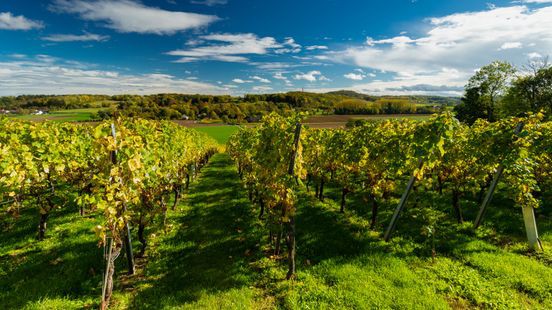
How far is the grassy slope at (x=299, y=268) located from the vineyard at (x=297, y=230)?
0.13 feet

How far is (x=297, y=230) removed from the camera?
8.86m

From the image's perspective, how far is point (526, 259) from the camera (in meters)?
6.77

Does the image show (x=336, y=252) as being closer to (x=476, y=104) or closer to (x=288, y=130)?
(x=288, y=130)

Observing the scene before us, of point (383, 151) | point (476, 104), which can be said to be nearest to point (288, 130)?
point (383, 151)

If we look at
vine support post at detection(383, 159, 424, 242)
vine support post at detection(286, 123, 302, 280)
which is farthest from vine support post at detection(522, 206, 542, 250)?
vine support post at detection(286, 123, 302, 280)

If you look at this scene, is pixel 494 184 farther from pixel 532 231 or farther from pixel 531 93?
pixel 531 93

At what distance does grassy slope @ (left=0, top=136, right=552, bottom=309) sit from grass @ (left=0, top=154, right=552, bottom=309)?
0.03 meters

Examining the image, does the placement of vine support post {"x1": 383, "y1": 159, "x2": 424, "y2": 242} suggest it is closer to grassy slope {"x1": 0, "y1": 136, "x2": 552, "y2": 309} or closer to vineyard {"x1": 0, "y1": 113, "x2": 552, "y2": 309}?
vineyard {"x1": 0, "y1": 113, "x2": 552, "y2": 309}

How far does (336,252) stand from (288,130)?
3.74m

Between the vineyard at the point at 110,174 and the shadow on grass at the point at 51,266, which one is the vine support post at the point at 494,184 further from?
the shadow on grass at the point at 51,266

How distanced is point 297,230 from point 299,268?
7.45 feet

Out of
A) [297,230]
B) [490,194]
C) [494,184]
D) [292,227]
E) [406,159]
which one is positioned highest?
[406,159]

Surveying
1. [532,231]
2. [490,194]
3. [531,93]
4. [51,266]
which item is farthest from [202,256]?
[531,93]

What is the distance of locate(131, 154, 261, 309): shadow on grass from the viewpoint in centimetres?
571
